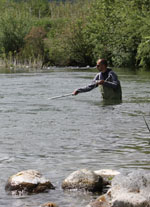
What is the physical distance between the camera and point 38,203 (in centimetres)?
655

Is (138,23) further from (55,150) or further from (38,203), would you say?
(38,203)

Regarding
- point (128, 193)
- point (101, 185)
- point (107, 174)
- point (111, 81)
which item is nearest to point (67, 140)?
point (107, 174)

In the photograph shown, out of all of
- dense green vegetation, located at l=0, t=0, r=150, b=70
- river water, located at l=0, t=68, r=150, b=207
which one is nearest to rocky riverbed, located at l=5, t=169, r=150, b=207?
river water, located at l=0, t=68, r=150, b=207

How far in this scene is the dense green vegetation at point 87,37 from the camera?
149 ft

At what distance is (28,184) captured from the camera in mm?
7012

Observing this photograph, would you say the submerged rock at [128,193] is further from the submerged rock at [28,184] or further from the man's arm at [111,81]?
the man's arm at [111,81]

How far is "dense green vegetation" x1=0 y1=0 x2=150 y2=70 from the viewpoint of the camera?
4553cm

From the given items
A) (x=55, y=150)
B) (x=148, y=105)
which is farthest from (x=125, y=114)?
(x=55, y=150)

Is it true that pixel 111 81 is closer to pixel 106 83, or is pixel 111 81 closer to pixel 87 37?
pixel 106 83

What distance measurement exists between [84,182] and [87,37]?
5497cm

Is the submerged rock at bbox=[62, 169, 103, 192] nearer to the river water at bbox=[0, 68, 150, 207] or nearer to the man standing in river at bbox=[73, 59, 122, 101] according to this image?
the river water at bbox=[0, 68, 150, 207]

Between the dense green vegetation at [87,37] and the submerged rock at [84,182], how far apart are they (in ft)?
105

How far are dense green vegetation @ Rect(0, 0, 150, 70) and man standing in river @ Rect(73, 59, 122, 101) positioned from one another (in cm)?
2252

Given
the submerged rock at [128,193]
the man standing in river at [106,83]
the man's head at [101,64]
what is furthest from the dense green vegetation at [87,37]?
the submerged rock at [128,193]
